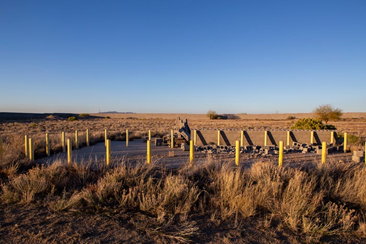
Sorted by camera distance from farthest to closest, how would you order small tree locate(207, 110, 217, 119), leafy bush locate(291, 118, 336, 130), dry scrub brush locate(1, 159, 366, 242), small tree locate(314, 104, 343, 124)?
1. small tree locate(207, 110, 217, 119)
2. small tree locate(314, 104, 343, 124)
3. leafy bush locate(291, 118, 336, 130)
4. dry scrub brush locate(1, 159, 366, 242)

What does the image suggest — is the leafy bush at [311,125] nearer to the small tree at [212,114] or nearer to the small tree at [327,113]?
the small tree at [327,113]

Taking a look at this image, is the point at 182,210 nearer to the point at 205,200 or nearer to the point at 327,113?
the point at 205,200

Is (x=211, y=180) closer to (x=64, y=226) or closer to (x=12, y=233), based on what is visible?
(x=64, y=226)

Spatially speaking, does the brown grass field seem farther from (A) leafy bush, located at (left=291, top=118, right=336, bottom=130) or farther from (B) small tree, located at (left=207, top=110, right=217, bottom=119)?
(B) small tree, located at (left=207, top=110, right=217, bottom=119)

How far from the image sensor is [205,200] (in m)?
5.83

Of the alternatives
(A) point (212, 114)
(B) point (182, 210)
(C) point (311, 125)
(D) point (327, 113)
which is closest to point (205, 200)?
(B) point (182, 210)

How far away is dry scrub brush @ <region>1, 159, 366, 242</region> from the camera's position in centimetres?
472

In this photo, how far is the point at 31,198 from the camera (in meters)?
5.75

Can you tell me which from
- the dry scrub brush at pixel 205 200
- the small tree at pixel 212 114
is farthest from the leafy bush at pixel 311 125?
the small tree at pixel 212 114

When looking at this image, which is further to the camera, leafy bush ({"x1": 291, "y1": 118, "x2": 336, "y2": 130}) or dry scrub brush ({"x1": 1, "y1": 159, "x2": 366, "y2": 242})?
leafy bush ({"x1": 291, "y1": 118, "x2": 336, "y2": 130})

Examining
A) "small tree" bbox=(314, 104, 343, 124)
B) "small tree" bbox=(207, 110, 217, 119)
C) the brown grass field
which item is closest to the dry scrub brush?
the brown grass field

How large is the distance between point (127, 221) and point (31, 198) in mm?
2621

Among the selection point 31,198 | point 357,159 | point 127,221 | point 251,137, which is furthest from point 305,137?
point 31,198

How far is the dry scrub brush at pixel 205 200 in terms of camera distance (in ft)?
15.5
